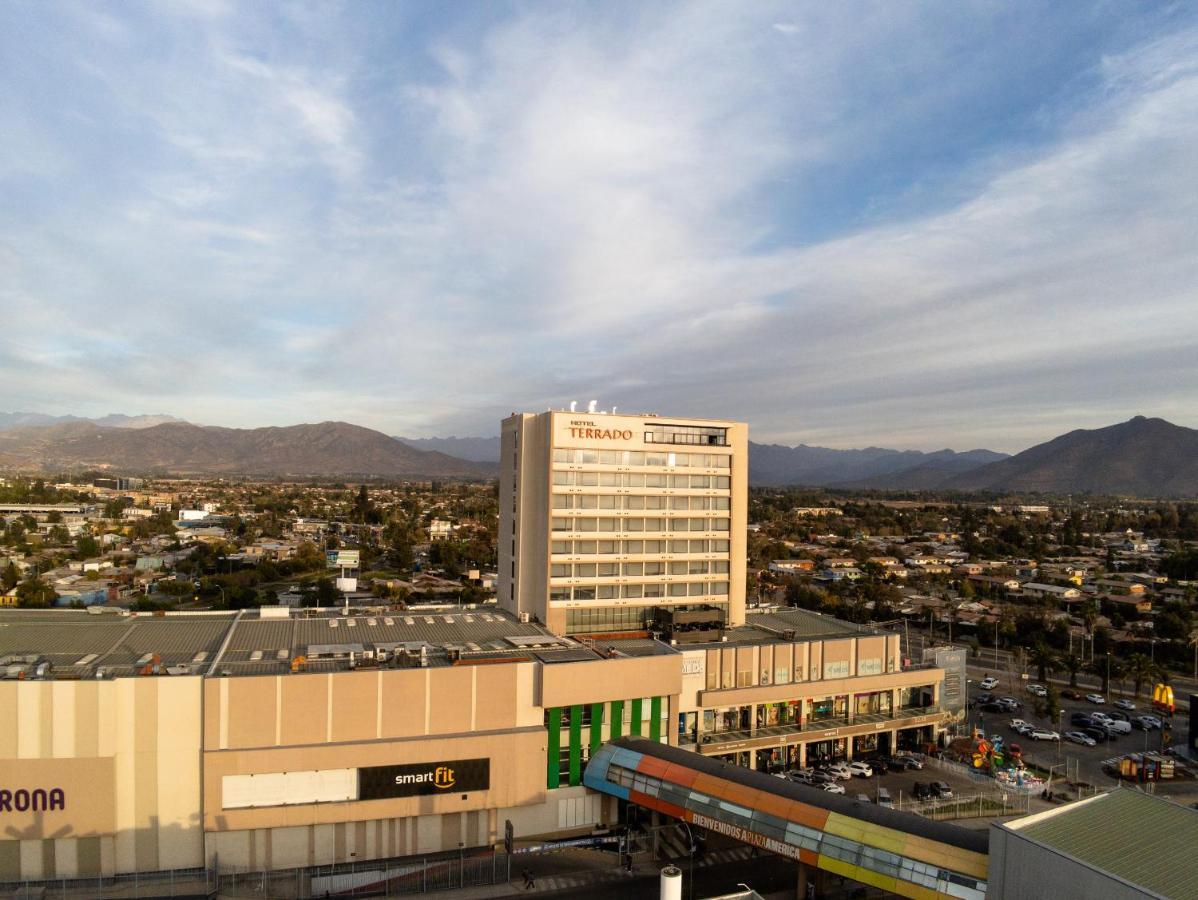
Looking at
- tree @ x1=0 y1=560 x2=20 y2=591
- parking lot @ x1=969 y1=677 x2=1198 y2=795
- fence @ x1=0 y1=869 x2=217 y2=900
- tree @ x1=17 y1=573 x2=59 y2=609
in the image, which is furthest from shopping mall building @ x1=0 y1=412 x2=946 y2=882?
tree @ x1=0 y1=560 x2=20 y2=591

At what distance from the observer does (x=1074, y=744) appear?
Result: 5034 cm

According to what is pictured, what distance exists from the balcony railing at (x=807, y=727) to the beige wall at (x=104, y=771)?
79.0 feet

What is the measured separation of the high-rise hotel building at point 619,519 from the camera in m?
46.1

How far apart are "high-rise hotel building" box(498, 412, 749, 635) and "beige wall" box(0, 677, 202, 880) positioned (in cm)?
2082

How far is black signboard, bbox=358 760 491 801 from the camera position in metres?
31.8

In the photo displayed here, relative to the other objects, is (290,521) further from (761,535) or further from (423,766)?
(423,766)

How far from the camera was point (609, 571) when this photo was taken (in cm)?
4703

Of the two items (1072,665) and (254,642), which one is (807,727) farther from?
(1072,665)

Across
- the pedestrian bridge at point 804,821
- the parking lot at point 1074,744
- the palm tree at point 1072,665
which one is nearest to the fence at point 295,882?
the pedestrian bridge at point 804,821

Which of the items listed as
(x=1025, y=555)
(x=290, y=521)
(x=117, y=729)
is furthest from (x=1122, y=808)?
(x=290, y=521)

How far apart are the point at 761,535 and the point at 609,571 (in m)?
129

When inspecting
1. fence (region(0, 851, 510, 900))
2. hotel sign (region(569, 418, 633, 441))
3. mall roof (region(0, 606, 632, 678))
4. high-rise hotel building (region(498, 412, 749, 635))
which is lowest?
fence (region(0, 851, 510, 900))

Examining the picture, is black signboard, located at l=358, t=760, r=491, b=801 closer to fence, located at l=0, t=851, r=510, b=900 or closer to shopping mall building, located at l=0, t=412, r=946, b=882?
shopping mall building, located at l=0, t=412, r=946, b=882

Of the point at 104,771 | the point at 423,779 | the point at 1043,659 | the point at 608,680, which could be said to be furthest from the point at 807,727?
the point at 104,771
